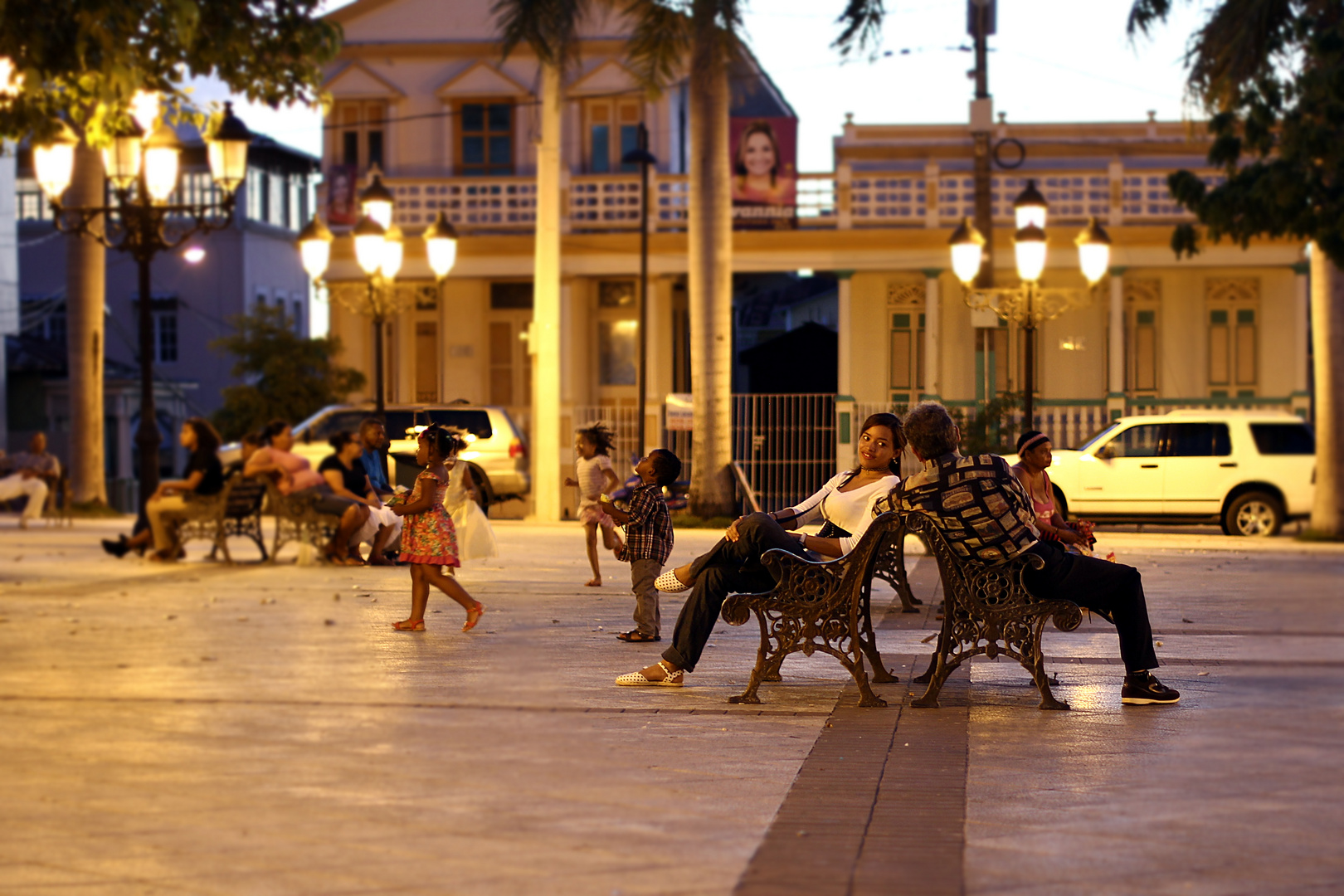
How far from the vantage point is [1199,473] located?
20.1 metres

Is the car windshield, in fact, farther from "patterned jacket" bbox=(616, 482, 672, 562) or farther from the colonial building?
"patterned jacket" bbox=(616, 482, 672, 562)

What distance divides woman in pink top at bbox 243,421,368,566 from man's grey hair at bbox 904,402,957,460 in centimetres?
782

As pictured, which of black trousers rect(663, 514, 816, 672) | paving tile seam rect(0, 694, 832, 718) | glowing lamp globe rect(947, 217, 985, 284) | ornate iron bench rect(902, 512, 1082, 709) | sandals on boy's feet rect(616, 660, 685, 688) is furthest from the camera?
glowing lamp globe rect(947, 217, 985, 284)

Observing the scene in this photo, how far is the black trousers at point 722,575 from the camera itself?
754 centimetres

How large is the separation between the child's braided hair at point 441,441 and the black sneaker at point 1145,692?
4376 millimetres

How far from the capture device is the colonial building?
86.5 ft

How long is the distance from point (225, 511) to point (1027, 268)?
8666 mm

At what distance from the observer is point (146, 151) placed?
1585 centimetres

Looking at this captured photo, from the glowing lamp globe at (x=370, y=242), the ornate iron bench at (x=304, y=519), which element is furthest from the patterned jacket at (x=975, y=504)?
the glowing lamp globe at (x=370, y=242)

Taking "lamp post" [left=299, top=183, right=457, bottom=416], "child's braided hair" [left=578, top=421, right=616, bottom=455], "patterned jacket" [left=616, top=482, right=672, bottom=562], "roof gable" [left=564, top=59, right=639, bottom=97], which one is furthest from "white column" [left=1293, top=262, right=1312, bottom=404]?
"patterned jacket" [left=616, top=482, right=672, bottom=562]

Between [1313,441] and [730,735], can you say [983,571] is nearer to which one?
[730,735]

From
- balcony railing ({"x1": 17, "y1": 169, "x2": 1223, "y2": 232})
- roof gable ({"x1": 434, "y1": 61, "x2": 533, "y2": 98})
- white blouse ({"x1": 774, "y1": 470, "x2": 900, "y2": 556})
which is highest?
Result: roof gable ({"x1": 434, "y1": 61, "x2": 533, "y2": 98})

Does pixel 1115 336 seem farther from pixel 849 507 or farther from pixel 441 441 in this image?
pixel 849 507

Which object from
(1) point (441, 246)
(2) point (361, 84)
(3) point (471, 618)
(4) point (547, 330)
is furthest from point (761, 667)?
(2) point (361, 84)
